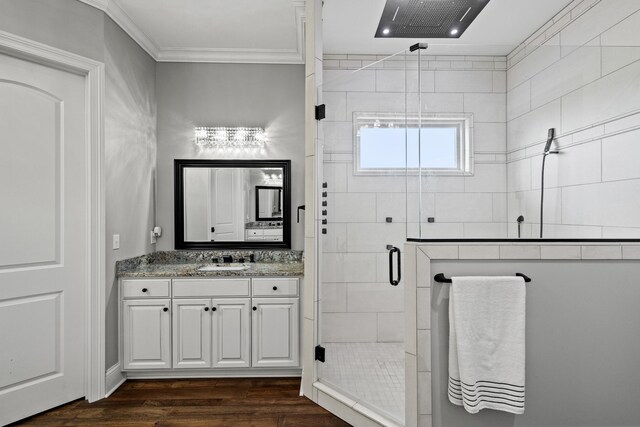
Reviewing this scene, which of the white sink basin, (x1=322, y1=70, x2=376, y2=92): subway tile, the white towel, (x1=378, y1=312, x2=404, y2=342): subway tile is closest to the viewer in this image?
the white towel

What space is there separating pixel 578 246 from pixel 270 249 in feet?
7.47

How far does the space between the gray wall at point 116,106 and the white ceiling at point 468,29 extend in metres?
1.55

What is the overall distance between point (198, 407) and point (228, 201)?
163 centimetres

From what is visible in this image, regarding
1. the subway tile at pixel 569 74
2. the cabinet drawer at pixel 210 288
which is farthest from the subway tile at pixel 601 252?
the cabinet drawer at pixel 210 288

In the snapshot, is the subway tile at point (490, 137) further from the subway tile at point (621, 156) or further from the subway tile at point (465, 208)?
the subway tile at point (621, 156)

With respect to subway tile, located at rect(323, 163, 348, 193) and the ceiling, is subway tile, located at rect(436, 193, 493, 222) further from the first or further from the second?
the ceiling

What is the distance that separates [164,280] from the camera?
8.87 feet

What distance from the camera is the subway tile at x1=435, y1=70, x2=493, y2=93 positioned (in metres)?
1.81

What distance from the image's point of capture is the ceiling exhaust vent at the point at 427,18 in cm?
242

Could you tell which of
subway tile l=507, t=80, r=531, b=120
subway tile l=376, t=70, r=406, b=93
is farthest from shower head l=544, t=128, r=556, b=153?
subway tile l=376, t=70, r=406, b=93

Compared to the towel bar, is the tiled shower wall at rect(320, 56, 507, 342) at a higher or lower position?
higher

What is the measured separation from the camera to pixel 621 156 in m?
1.83

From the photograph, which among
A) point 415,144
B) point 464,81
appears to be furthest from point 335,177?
point 464,81

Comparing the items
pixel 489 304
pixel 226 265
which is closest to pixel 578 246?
pixel 489 304
